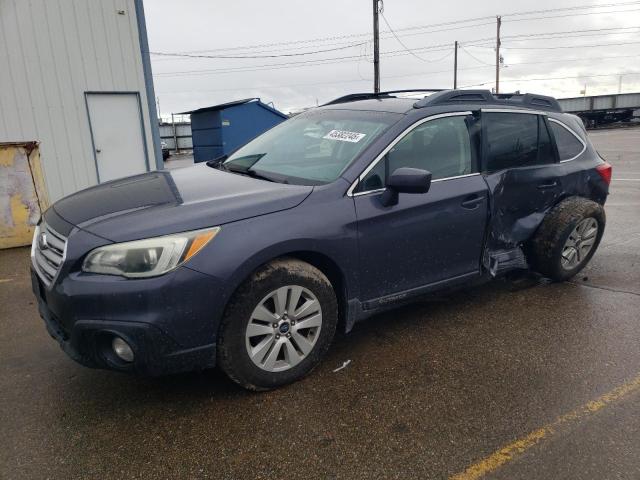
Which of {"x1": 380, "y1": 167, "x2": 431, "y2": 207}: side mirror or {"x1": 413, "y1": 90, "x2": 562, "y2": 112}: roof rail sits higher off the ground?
{"x1": 413, "y1": 90, "x2": 562, "y2": 112}: roof rail

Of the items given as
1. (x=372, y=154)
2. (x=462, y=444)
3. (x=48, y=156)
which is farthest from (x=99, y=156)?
(x=462, y=444)

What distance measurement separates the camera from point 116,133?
8438 mm

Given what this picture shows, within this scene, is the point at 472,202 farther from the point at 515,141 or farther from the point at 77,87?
the point at 77,87

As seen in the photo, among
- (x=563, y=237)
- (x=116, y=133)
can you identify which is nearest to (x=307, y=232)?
(x=563, y=237)

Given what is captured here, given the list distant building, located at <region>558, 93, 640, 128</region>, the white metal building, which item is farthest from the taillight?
distant building, located at <region>558, 93, 640, 128</region>

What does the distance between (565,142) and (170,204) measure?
11.3 feet

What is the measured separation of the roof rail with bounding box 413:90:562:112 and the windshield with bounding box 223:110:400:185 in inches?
15.9

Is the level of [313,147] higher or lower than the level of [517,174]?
higher

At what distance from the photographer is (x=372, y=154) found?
10.2 feet

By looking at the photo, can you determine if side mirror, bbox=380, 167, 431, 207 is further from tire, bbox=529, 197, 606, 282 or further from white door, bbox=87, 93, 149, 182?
white door, bbox=87, 93, 149, 182

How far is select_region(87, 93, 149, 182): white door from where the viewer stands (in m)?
8.16

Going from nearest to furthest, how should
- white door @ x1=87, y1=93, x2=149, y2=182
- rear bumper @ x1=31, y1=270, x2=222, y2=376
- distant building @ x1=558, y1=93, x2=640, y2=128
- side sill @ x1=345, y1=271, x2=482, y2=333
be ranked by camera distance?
rear bumper @ x1=31, y1=270, x2=222, y2=376, side sill @ x1=345, y1=271, x2=482, y2=333, white door @ x1=87, y1=93, x2=149, y2=182, distant building @ x1=558, y1=93, x2=640, y2=128

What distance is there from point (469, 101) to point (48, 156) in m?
6.70

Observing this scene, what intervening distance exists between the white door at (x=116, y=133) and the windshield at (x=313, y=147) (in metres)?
5.21
